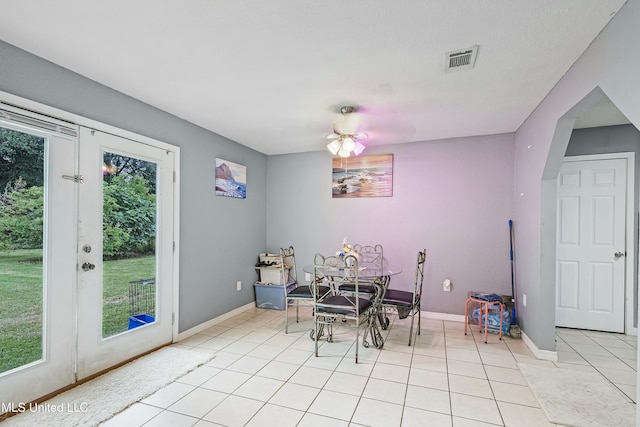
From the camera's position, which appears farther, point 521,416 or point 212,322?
point 212,322

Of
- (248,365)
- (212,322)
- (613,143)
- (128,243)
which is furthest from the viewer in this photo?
(212,322)

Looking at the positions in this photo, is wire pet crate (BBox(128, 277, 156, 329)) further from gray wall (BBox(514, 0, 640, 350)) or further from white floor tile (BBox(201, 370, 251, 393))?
gray wall (BBox(514, 0, 640, 350))

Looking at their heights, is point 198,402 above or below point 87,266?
below

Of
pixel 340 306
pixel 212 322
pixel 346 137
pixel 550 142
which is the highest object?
pixel 346 137

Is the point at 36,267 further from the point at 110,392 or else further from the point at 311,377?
the point at 311,377

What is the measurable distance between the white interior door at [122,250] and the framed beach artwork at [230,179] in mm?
757

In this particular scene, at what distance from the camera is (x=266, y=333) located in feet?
11.3

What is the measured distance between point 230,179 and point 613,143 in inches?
184

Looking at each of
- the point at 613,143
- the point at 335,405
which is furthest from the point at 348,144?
the point at 613,143

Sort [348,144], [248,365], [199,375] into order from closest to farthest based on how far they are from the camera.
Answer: [199,375], [248,365], [348,144]

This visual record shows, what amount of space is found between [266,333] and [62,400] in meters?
1.80

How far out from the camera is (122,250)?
106 inches

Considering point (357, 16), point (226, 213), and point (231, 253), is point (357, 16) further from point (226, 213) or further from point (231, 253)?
point (231, 253)

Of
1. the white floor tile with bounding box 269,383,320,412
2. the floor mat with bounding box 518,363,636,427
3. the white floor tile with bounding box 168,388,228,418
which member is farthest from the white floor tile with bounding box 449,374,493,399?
the white floor tile with bounding box 168,388,228,418
